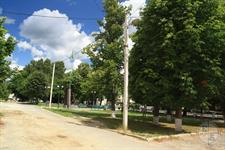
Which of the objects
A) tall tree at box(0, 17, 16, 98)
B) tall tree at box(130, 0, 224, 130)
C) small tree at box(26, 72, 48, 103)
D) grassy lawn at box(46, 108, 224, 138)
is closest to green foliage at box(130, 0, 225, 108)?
tall tree at box(130, 0, 224, 130)

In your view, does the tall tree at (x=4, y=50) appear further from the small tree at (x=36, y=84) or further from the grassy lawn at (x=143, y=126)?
the small tree at (x=36, y=84)

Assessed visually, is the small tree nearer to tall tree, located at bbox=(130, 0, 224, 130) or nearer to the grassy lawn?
the grassy lawn

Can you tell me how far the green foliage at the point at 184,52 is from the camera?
20234 millimetres

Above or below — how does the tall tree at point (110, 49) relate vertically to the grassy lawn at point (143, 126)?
above

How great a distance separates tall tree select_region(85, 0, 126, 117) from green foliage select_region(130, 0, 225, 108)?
417 inches

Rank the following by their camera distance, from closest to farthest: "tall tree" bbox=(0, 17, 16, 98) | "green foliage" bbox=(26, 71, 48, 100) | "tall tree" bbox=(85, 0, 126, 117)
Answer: "tall tree" bbox=(0, 17, 16, 98), "tall tree" bbox=(85, 0, 126, 117), "green foliage" bbox=(26, 71, 48, 100)

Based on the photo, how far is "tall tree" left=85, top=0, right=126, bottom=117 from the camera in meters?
32.7

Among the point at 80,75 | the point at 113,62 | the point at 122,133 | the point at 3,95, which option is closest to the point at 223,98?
the point at 113,62

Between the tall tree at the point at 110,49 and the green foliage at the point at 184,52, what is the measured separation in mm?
10596

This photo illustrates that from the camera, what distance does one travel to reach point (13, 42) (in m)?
19.6

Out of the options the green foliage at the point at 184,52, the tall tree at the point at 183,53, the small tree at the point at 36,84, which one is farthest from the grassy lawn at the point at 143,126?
the small tree at the point at 36,84

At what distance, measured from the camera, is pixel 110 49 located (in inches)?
1291

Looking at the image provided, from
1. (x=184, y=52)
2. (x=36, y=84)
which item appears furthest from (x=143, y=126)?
(x=36, y=84)

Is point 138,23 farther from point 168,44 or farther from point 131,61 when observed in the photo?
point 168,44
